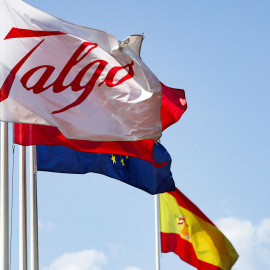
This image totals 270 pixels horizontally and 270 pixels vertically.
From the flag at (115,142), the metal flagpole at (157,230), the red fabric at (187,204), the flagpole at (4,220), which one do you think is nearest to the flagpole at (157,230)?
the metal flagpole at (157,230)

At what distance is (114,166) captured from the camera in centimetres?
1590

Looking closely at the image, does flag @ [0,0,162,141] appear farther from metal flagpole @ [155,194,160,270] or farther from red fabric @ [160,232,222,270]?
red fabric @ [160,232,222,270]

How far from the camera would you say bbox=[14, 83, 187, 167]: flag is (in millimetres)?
12523

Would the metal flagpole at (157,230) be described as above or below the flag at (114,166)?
below

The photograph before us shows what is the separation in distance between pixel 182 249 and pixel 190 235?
0.47 m

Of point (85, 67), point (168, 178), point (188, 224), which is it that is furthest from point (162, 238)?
point (85, 67)

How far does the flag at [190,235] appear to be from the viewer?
71.9ft

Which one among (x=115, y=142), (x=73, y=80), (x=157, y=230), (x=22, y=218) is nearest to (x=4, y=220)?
(x=22, y=218)

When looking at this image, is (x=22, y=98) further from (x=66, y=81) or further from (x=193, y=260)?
(x=193, y=260)

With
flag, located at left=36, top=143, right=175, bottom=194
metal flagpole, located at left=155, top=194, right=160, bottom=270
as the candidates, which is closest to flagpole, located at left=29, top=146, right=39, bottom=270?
flag, located at left=36, top=143, right=175, bottom=194

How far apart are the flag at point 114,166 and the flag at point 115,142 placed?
424mm

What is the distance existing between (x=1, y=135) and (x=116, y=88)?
1.98m

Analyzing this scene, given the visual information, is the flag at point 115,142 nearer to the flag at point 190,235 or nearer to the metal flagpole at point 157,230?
the metal flagpole at point 157,230

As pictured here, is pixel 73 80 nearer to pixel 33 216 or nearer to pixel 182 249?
pixel 33 216
